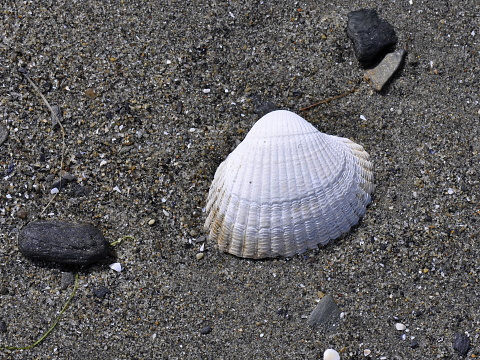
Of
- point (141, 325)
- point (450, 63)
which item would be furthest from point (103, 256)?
point (450, 63)

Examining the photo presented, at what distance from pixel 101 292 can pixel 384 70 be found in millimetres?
1905

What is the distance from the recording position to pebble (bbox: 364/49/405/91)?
9.94ft

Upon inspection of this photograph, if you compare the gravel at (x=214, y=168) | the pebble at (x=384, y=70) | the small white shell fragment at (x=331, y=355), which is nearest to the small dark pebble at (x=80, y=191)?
the gravel at (x=214, y=168)

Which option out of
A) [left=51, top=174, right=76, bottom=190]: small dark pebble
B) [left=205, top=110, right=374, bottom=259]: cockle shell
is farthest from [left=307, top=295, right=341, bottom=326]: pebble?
[left=51, top=174, right=76, bottom=190]: small dark pebble

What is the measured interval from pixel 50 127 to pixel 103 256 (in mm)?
764

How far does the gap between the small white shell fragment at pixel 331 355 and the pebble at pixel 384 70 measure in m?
1.42

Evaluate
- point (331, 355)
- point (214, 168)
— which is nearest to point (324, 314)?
point (331, 355)

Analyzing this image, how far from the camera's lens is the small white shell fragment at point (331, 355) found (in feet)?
8.36

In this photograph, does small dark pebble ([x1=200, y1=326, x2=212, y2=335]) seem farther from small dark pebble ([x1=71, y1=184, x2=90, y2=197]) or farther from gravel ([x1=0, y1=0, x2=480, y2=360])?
small dark pebble ([x1=71, y1=184, x2=90, y2=197])

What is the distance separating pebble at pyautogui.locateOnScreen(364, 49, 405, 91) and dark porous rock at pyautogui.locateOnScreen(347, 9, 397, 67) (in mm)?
41

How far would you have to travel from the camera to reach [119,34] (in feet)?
10.1

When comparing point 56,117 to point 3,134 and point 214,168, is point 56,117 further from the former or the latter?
point 214,168

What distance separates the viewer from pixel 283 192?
8.65 ft

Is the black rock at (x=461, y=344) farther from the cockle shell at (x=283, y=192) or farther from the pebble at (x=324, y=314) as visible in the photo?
the cockle shell at (x=283, y=192)
